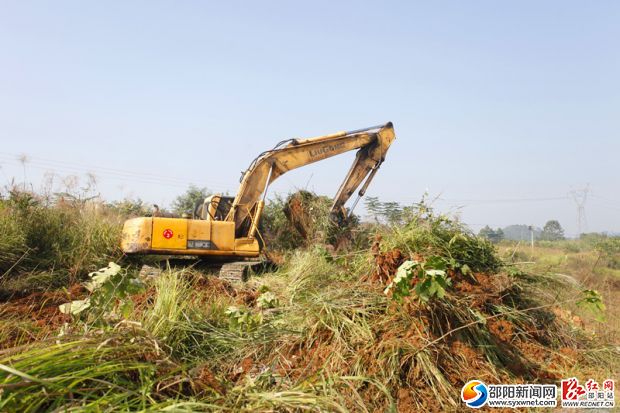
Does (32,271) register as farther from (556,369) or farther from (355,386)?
(556,369)

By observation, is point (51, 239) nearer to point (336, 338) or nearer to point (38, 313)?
point (38, 313)

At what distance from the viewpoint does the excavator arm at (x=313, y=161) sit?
33.3 feet

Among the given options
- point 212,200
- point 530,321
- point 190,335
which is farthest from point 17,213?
point 530,321

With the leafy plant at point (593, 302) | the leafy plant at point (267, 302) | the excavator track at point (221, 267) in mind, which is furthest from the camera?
the excavator track at point (221, 267)

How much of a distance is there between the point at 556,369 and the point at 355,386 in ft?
7.51

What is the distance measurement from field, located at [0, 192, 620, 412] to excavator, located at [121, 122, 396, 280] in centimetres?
245

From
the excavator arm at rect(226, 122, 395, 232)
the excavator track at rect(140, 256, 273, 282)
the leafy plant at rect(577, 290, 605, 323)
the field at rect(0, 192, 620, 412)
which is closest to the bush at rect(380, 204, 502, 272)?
the field at rect(0, 192, 620, 412)

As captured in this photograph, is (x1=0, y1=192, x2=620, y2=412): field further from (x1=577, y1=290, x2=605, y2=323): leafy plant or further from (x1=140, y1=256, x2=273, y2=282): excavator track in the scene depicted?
(x1=140, y1=256, x2=273, y2=282): excavator track

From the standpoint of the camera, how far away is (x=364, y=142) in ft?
38.8

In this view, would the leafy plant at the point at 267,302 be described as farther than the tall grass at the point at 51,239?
No

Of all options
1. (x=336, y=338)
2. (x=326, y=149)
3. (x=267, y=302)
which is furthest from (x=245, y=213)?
(x=336, y=338)

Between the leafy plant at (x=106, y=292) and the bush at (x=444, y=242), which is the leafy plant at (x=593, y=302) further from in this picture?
the leafy plant at (x=106, y=292)

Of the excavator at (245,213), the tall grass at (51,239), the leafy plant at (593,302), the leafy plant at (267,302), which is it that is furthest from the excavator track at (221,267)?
the leafy plant at (593,302)

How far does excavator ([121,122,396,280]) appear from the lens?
29.5 feet
